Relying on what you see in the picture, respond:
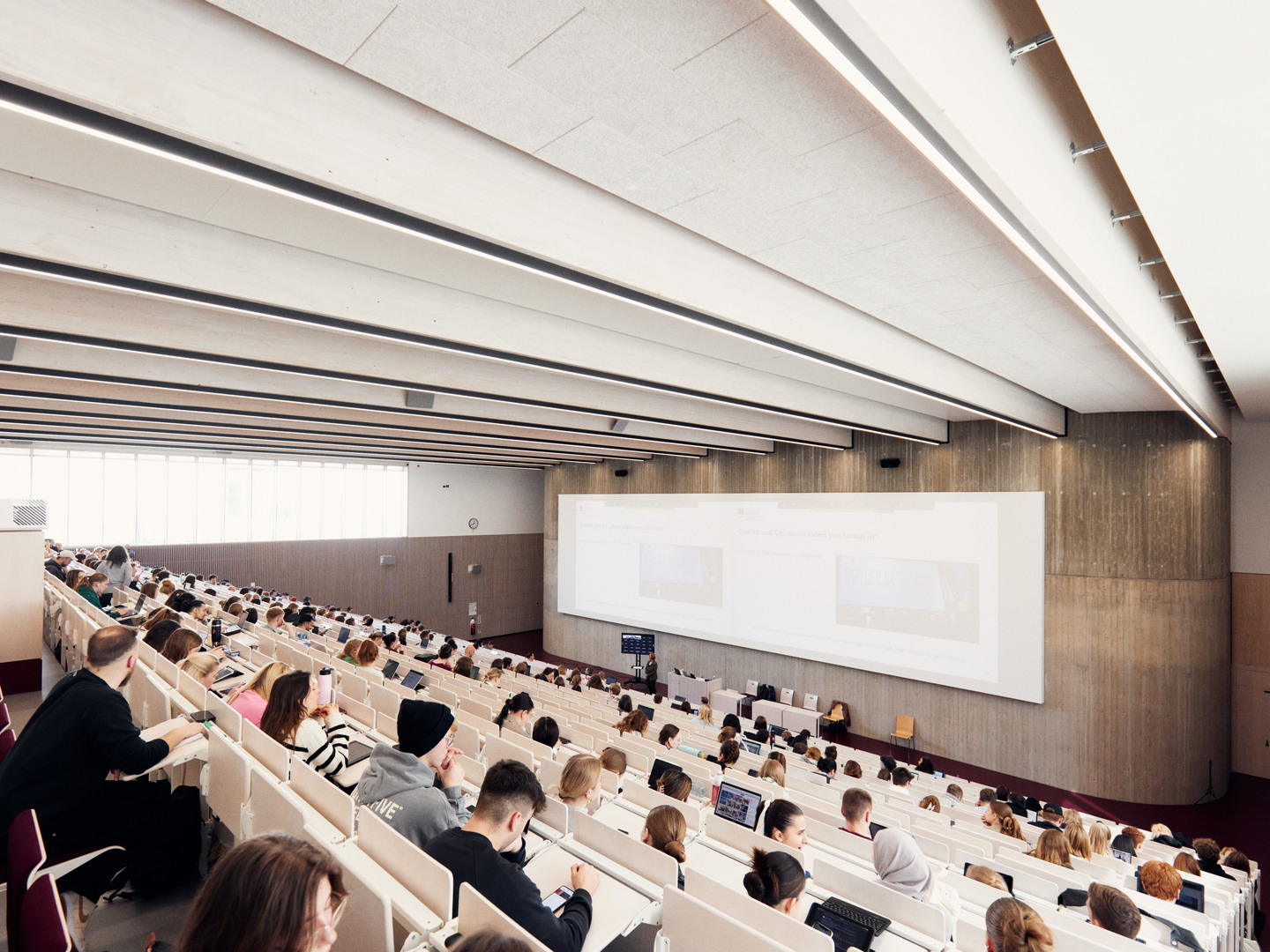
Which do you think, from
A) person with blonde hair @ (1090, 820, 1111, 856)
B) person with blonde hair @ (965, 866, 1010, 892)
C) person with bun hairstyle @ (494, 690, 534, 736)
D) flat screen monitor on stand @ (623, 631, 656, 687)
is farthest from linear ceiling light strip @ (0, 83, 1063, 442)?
flat screen monitor on stand @ (623, 631, 656, 687)

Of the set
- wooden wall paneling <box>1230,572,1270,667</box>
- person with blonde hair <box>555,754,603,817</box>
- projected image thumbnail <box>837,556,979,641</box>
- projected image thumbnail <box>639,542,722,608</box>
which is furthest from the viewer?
projected image thumbnail <box>639,542,722,608</box>

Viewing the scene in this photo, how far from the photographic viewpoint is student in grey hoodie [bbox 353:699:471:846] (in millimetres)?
3061

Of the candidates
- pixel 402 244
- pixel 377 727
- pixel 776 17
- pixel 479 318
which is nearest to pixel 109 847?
pixel 377 727

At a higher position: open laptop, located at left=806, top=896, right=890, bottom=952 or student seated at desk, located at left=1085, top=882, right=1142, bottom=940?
open laptop, located at left=806, top=896, right=890, bottom=952

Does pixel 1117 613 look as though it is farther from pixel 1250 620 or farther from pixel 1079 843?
pixel 1079 843

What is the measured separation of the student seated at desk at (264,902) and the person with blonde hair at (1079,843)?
671 centimetres

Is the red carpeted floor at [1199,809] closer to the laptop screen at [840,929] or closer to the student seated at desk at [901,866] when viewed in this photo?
the student seated at desk at [901,866]

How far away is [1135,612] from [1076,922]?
26.2ft

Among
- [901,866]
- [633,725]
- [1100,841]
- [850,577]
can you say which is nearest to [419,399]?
[633,725]

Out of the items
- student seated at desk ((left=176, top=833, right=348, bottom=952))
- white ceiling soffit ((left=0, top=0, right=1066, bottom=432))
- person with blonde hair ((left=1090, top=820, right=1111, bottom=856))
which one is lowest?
person with blonde hair ((left=1090, top=820, right=1111, bottom=856))

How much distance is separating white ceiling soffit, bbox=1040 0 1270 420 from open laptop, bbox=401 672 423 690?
804cm

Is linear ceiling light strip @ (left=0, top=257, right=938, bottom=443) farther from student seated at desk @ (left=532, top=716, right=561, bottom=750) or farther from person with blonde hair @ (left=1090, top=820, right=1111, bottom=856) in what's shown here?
person with blonde hair @ (left=1090, top=820, right=1111, bottom=856)

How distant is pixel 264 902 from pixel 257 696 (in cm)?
350

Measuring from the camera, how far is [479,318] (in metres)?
5.34
